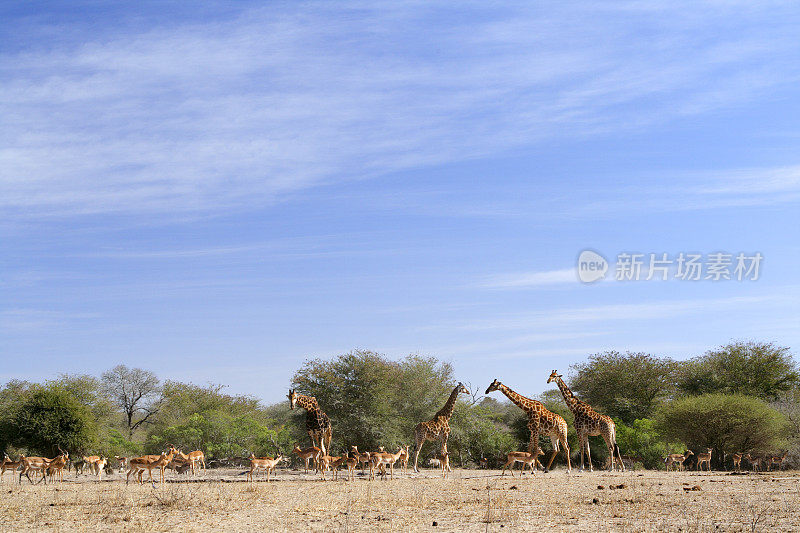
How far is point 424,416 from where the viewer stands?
37.6 m

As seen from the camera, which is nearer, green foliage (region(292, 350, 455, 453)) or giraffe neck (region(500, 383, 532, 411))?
giraffe neck (region(500, 383, 532, 411))

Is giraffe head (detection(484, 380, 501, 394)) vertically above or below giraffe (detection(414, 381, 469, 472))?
above

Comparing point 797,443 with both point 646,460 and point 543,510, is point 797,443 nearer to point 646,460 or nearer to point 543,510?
point 646,460

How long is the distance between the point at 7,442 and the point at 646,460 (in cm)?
3147

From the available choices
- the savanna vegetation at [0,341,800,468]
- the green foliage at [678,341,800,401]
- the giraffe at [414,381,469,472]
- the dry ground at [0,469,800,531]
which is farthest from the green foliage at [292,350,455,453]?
the green foliage at [678,341,800,401]

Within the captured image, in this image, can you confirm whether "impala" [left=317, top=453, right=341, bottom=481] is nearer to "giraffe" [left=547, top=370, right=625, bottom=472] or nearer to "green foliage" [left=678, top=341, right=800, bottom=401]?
"giraffe" [left=547, top=370, right=625, bottom=472]

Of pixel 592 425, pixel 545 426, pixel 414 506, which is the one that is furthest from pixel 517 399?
pixel 414 506

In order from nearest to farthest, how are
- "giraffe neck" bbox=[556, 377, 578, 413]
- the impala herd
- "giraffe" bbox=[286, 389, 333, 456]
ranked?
the impala herd → "giraffe" bbox=[286, 389, 333, 456] → "giraffe neck" bbox=[556, 377, 578, 413]

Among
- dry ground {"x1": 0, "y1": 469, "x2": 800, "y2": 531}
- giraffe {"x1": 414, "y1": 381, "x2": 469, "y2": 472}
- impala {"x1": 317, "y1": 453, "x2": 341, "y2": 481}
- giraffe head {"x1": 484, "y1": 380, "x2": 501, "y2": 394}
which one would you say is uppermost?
giraffe head {"x1": 484, "y1": 380, "x2": 501, "y2": 394}

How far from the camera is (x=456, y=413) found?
3816 cm

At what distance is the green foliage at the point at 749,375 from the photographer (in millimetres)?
45438

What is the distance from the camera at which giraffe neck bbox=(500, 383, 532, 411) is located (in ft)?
95.9

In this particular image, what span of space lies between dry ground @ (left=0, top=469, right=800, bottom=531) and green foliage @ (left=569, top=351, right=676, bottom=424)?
2374 cm

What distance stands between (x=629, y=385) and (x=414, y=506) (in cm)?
3474
